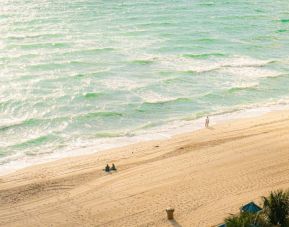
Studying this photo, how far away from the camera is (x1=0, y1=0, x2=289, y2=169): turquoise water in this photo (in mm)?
30375

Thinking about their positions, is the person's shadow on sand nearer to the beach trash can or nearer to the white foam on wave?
the beach trash can

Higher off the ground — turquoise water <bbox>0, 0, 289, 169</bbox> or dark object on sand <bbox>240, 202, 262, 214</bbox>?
turquoise water <bbox>0, 0, 289, 169</bbox>

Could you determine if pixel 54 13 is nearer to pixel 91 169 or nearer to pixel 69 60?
pixel 69 60

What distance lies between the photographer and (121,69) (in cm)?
3991

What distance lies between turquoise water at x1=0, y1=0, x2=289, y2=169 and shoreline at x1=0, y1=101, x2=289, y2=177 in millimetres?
344

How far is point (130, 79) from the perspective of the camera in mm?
38031

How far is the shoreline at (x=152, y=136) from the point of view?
83.4 feet

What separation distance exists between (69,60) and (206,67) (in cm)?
1050

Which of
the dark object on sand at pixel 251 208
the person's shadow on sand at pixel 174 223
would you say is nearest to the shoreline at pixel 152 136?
the person's shadow on sand at pixel 174 223

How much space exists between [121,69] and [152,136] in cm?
1207

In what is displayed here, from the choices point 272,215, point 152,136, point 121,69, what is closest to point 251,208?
point 272,215

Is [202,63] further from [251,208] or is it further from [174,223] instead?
[251,208]

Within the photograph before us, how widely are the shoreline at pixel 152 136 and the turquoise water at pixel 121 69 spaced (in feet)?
1.13

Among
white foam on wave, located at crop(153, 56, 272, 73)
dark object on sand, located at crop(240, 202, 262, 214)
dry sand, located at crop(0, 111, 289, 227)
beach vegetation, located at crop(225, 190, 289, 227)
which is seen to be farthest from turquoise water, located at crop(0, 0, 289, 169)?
beach vegetation, located at crop(225, 190, 289, 227)
